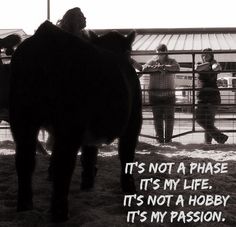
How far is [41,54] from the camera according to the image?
9.55 feet

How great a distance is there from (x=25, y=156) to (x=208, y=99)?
16.1 ft

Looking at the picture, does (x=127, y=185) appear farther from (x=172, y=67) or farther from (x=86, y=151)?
(x=172, y=67)

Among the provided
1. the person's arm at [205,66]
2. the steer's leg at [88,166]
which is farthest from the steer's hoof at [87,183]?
the person's arm at [205,66]

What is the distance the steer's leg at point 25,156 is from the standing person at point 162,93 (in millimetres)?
4263

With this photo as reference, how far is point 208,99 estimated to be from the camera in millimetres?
7387

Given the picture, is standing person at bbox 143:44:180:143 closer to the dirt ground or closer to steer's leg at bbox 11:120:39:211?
the dirt ground

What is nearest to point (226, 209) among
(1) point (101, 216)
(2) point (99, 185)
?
(1) point (101, 216)

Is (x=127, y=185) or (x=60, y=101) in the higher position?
(x=60, y=101)

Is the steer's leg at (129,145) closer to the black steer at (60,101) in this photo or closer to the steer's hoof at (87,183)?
the steer's hoof at (87,183)

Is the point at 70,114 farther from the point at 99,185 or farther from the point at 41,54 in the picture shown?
the point at 99,185

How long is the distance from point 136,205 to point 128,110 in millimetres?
770

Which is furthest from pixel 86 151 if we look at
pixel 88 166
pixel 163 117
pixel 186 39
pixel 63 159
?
pixel 186 39

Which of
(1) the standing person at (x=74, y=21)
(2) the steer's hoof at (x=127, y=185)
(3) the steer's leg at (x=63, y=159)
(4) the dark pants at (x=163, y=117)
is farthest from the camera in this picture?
(4) the dark pants at (x=163, y=117)

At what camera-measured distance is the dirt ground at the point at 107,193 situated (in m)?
3.02
